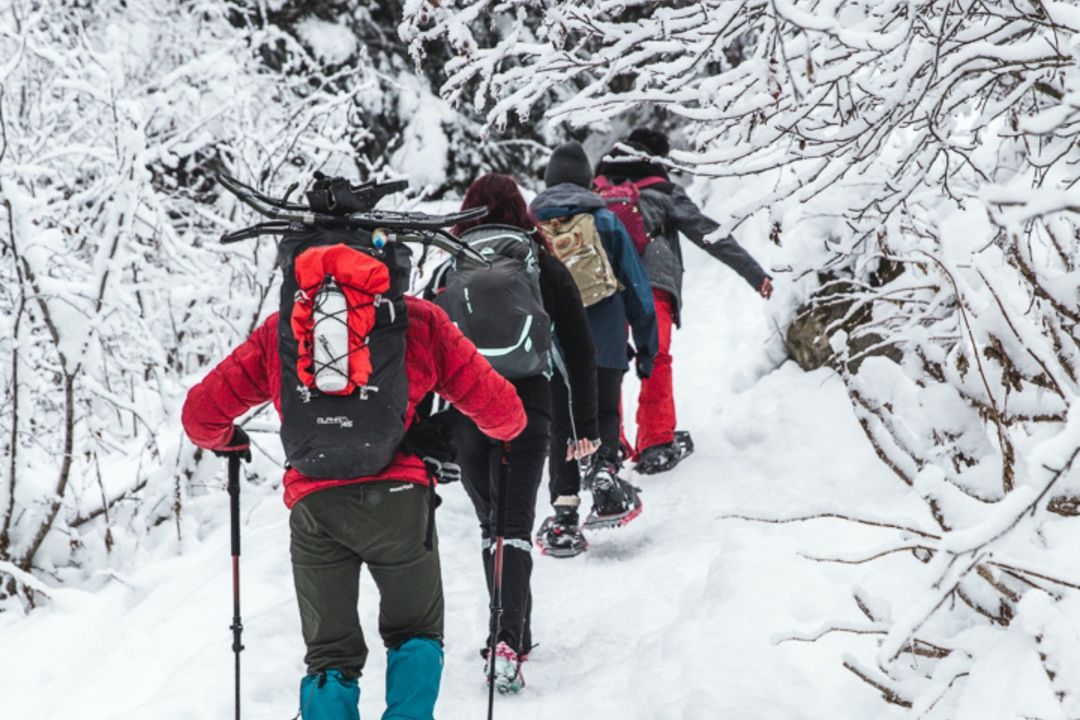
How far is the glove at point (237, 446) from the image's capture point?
11.6 feet

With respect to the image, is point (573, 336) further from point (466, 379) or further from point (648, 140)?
point (648, 140)

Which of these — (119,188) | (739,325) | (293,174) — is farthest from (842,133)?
(293,174)

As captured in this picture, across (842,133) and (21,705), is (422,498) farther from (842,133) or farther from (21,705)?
(21,705)

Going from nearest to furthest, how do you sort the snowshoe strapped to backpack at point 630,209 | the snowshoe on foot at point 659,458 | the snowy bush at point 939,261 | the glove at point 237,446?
the snowy bush at point 939,261, the glove at point 237,446, the snowshoe strapped to backpack at point 630,209, the snowshoe on foot at point 659,458

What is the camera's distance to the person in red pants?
6641 mm

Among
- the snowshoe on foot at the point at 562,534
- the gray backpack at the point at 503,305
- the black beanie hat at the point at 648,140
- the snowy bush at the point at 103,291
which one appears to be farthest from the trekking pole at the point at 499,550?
the black beanie hat at the point at 648,140

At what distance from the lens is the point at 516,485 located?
427 cm

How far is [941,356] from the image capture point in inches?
116

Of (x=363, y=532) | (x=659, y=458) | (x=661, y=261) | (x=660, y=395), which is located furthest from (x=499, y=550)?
(x=661, y=261)

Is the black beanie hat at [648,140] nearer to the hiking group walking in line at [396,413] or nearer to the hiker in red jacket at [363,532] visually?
the hiking group walking in line at [396,413]

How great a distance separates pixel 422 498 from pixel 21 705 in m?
2.87

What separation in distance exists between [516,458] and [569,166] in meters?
2.12

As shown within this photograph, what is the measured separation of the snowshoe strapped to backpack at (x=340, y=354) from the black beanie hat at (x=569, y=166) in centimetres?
276

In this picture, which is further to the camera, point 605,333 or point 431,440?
point 605,333
